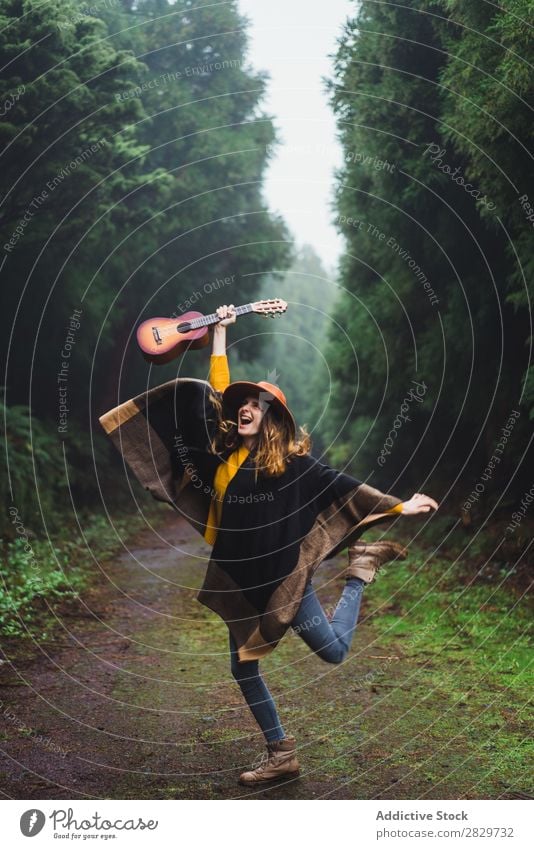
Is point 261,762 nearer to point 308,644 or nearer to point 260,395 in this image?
point 308,644

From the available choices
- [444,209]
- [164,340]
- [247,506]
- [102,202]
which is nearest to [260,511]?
[247,506]

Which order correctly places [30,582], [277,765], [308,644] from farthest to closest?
[30,582] → [277,765] → [308,644]

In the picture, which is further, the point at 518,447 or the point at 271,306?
the point at 518,447

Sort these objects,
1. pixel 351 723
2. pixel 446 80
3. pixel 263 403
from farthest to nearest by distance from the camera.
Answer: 1. pixel 446 80
2. pixel 351 723
3. pixel 263 403

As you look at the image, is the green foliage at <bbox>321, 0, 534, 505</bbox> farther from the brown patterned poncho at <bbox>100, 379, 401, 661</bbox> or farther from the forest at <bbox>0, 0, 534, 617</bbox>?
the brown patterned poncho at <bbox>100, 379, 401, 661</bbox>

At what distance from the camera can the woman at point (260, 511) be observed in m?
4.75

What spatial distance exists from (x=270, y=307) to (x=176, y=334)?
0.64m

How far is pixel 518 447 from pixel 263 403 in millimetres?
5711

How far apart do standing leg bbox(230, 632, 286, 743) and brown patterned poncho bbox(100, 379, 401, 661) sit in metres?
0.12

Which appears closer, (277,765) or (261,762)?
(277,765)

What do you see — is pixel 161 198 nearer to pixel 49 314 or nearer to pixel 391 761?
pixel 49 314

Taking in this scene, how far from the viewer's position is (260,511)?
15.5ft

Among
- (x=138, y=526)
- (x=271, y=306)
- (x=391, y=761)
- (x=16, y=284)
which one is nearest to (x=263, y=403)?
(x=271, y=306)

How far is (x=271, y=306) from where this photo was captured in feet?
17.5
